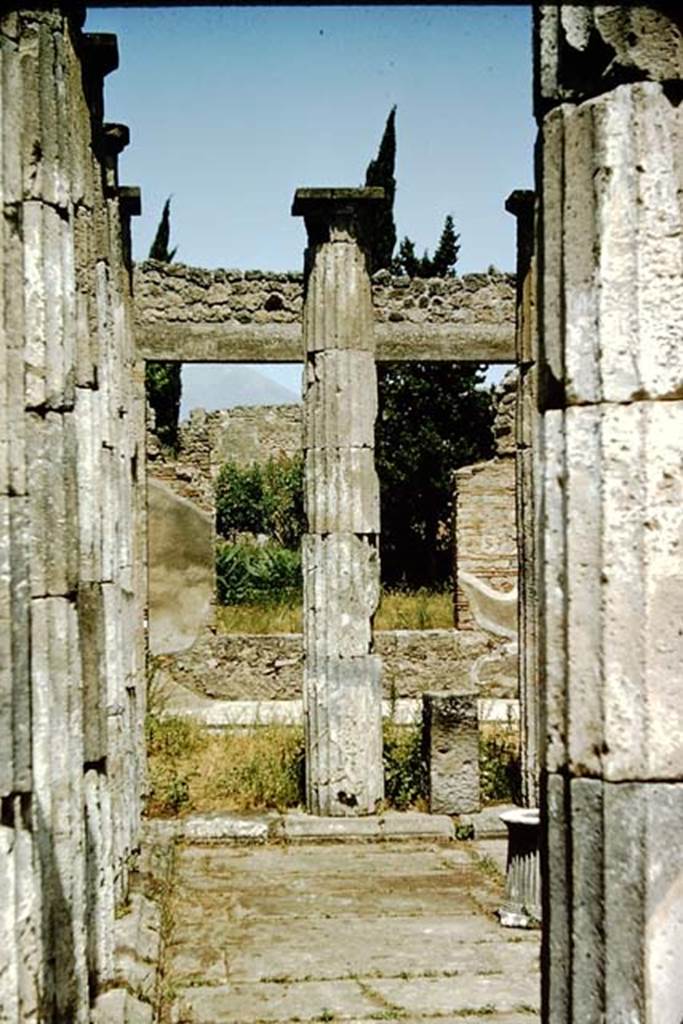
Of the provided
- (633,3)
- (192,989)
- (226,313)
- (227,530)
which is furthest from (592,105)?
(227,530)

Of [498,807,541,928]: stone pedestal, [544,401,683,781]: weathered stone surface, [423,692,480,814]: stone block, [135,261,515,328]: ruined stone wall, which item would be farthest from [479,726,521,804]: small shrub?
[544,401,683,781]: weathered stone surface

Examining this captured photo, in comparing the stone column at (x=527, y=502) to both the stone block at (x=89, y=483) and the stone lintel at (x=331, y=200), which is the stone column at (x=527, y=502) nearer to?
the stone lintel at (x=331, y=200)

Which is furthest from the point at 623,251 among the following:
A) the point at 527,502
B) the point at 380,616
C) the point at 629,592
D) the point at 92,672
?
the point at 380,616

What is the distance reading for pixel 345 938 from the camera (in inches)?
334

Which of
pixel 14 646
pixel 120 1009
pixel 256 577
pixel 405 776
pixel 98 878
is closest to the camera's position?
pixel 14 646

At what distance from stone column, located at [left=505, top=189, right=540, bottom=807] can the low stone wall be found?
632 cm

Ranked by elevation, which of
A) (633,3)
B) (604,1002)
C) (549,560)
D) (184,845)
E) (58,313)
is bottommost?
(184,845)

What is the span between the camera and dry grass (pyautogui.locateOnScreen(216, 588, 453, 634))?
1939 centimetres

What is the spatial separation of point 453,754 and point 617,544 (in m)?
7.83

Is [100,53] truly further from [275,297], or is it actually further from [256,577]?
[256,577]

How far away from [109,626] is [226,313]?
23.7ft

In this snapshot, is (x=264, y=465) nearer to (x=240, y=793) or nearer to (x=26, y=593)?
(x=240, y=793)

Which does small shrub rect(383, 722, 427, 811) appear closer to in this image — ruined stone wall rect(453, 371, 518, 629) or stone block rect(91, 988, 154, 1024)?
stone block rect(91, 988, 154, 1024)

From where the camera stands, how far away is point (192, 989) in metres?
7.55
